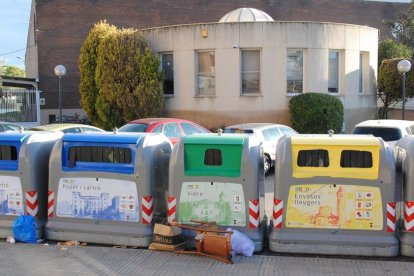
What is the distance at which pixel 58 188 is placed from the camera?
6727mm

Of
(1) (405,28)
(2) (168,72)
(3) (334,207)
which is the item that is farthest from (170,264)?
(1) (405,28)

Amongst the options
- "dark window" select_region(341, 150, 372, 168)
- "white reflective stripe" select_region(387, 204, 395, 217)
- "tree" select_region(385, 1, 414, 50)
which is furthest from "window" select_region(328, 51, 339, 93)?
"tree" select_region(385, 1, 414, 50)

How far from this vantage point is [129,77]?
18.4 meters

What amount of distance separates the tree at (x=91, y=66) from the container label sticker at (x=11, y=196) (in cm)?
1290

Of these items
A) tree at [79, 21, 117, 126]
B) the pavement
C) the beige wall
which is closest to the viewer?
the pavement

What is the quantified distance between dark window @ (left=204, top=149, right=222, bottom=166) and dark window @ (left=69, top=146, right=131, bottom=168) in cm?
101

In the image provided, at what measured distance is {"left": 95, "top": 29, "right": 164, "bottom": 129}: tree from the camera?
1816 cm

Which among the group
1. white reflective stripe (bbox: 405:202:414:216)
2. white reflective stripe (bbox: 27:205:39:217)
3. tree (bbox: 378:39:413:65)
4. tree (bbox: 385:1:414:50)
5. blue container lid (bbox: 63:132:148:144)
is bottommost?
white reflective stripe (bbox: 27:205:39:217)

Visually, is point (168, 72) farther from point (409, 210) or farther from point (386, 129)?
point (409, 210)

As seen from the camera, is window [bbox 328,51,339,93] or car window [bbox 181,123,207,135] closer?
car window [bbox 181,123,207,135]

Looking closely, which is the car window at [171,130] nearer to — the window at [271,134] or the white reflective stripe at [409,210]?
the window at [271,134]

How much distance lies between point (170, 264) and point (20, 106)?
2030cm

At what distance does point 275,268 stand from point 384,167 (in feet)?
5.75

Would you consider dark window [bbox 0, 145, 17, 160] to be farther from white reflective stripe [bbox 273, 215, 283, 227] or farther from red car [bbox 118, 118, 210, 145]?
red car [bbox 118, 118, 210, 145]
